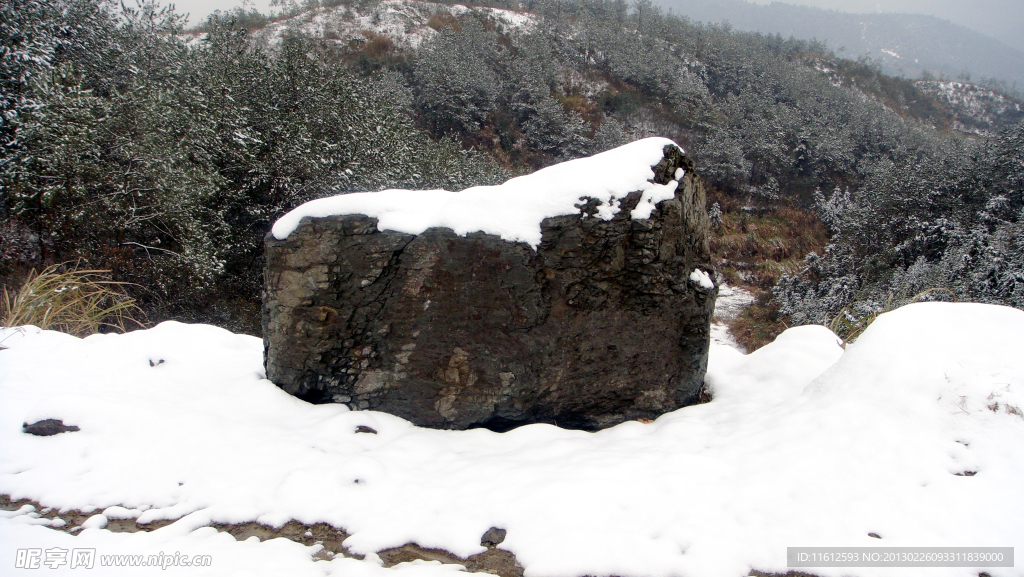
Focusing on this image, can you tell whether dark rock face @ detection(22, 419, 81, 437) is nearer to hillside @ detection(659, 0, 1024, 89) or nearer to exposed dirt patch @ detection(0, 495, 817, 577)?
exposed dirt patch @ detection(0, 495, 817, 577)

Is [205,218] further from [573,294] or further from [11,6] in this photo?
[573,294]

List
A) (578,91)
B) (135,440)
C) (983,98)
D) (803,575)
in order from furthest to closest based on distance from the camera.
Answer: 1. (983,98)
2. (578,91)
3. (135,440)
4. (803,575)

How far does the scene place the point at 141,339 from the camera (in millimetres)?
4363

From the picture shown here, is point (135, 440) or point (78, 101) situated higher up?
point (78, 101)

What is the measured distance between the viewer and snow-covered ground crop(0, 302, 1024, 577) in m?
2.12

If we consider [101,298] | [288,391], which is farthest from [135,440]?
[101,298]

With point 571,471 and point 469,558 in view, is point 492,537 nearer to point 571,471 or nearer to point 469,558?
point 469,558

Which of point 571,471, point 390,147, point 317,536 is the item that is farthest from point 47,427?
point 390,147

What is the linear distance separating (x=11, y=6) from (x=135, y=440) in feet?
36.0

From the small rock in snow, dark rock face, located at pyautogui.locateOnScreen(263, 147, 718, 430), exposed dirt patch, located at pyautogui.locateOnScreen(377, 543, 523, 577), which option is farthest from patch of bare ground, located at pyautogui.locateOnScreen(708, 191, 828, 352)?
exposed dirt patch, located at pyautogui.locateOnScreen(377, 543, 523, 577)

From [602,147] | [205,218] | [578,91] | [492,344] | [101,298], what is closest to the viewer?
[492,344]

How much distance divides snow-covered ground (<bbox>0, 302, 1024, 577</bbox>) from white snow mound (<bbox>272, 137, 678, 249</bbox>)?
1452 mm

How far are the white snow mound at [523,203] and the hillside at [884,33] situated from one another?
471 feet

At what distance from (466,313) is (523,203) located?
3.04ft
